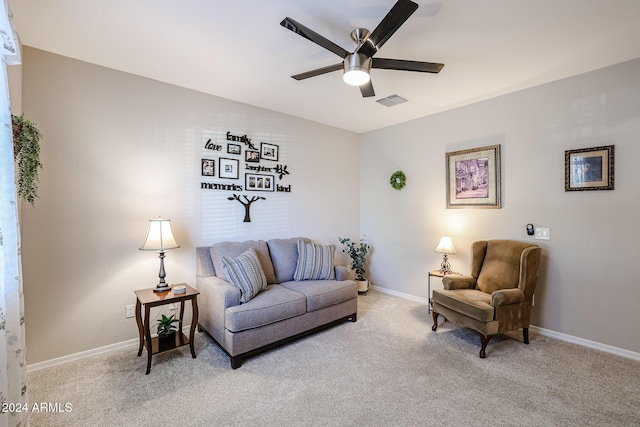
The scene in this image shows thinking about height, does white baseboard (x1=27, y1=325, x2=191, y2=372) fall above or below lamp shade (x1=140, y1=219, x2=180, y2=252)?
below

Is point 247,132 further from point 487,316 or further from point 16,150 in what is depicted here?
point 487,316

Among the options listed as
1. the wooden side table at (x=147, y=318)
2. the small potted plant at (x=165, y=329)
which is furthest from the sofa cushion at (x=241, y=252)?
the small potted plant at (x=165, y=329)

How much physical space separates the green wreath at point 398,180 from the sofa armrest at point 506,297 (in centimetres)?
210

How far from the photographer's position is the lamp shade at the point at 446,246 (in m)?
3.60

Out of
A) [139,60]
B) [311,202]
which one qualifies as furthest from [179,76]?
[311,202]

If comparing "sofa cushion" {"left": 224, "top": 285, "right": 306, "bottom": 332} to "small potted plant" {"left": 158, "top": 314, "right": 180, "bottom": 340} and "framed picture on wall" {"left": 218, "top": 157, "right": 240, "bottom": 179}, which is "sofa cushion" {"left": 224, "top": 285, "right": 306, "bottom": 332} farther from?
"framed picture on wall" {"left": 218, "top": 157, "right": 240, "bottom": 179}

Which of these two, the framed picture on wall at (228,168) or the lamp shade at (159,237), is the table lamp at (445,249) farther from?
the lamp shade at (159,237)

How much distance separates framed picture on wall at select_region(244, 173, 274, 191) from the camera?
11.9ft

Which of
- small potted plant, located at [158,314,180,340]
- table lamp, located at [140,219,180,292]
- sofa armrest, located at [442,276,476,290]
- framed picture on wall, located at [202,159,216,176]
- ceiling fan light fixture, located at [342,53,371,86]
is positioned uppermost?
ceiling fan light fixture, located at [342,53,371,86]

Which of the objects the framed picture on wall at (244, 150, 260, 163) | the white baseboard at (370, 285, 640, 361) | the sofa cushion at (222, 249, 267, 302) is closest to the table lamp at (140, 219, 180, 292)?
the sofa cushion at (222, 249, 267, 302)

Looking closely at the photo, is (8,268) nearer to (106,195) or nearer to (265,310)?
(106,195)

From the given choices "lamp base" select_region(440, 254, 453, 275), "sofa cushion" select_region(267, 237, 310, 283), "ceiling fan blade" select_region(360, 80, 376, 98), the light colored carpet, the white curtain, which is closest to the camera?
the white curtain

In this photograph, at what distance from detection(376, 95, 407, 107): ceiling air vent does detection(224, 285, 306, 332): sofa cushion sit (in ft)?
8.31

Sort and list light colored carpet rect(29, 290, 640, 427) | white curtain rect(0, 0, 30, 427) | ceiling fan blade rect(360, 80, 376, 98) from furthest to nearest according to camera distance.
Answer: ceiling fan blade rect(360, 80, 376, 98) < light colored carpet rect(29, 290, 640, 427) < white curtain rect(0, 0, 30, 427)
